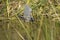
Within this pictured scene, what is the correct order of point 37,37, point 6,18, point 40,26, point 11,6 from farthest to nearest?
point 11,6, point 6,18, point 40,26, point 37,37

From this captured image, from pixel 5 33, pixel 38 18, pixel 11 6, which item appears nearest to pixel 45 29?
pixel 38 18

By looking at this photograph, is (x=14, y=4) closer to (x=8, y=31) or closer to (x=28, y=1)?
(x=28, y=1)

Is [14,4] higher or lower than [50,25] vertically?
higher

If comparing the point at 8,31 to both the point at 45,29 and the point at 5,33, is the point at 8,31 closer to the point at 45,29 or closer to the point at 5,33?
the point at 5,33

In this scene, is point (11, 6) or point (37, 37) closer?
point (37, 37)

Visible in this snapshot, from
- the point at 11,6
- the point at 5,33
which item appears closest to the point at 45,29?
the point at 5,33

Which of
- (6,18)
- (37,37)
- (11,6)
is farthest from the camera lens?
(11,6)
